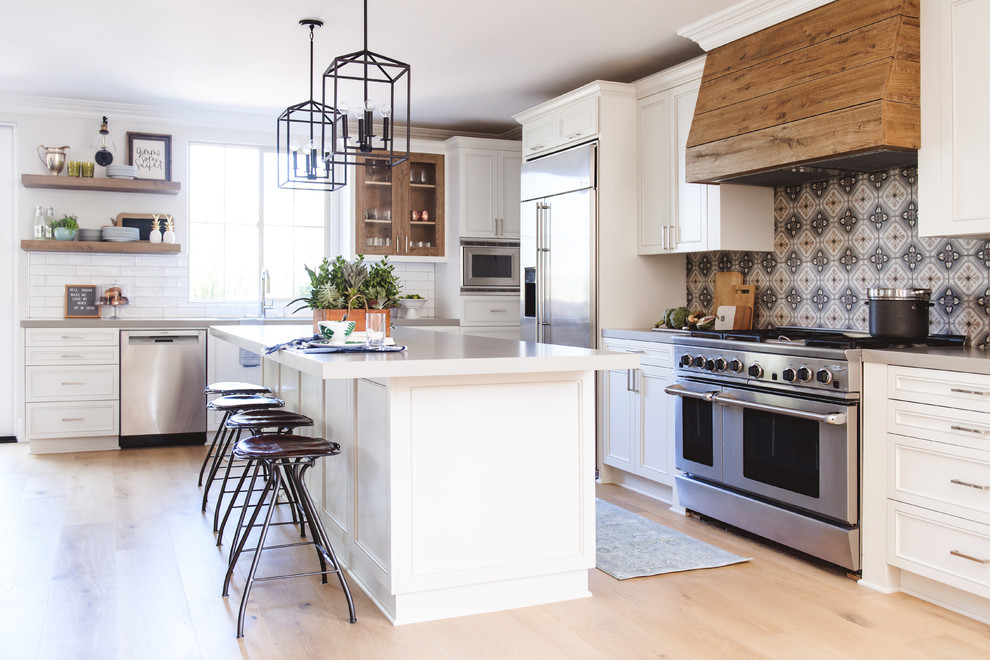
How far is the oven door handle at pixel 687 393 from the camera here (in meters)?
4.00

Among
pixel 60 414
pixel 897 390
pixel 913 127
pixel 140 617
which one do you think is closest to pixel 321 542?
pixel 140 617

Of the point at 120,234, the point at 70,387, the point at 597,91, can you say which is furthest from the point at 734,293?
the point at 70,387

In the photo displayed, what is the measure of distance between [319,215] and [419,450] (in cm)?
469

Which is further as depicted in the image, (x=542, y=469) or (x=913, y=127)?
(x=913, y=127)

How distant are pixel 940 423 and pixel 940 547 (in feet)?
1.42

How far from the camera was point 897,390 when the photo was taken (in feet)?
10.3

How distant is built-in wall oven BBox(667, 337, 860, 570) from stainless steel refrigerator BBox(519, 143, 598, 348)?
0.96 metres

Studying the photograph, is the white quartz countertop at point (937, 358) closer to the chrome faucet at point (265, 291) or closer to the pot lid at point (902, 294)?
the pot lid at point (902, 294)

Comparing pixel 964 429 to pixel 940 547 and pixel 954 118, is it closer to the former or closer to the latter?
pixel 940 547

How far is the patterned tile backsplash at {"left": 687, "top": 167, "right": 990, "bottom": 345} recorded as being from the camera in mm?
3551

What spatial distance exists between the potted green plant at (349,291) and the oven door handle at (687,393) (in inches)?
58.4

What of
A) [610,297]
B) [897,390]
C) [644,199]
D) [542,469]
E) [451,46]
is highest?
[451,46]

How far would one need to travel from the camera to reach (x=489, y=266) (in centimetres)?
698

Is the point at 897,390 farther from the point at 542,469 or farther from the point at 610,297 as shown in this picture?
the point at 610,297
